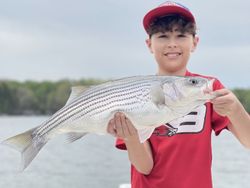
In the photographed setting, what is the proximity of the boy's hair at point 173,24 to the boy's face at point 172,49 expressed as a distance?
0.03 meters

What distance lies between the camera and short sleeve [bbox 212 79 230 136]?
11.6 ft

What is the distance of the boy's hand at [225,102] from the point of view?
309 centimetres

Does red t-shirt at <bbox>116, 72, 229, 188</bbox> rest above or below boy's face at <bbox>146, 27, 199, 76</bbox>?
below

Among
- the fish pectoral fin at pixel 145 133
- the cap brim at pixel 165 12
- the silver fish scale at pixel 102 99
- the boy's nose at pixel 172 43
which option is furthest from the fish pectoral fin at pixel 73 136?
the cap brim at pixel 165 12

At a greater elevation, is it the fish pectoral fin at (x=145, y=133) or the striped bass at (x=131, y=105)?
the striped bass at (x=131, y=105)

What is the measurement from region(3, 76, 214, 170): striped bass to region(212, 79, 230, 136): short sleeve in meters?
0.34

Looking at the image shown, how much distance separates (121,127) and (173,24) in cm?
89

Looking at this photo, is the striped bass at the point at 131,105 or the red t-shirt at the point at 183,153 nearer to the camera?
the striped bass at the point at 131,105

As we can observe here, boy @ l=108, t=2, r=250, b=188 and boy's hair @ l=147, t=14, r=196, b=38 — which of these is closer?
boy @ l=108, t=2, r=250, b=188

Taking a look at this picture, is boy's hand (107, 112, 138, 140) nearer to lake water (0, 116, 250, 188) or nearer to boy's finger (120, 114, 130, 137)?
boy's finger (120, 114, 130, 137)

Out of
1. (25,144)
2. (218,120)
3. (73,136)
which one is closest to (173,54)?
(218,120)

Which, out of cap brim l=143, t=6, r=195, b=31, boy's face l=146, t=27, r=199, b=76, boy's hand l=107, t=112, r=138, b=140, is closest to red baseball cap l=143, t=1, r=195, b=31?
cap brim l=143, t=6, r=195, b=31

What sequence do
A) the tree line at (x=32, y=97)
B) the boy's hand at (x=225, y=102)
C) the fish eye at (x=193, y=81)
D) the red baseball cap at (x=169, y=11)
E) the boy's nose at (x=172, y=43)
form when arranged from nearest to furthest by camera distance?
the boy's hand at (x=225, y=102)
the fish eye at (x=193, y=81)
the boy's nose at (x=172, y=43)
the red baseball cap at (x=169, y=11)
the tree line at (x=32, y=97)

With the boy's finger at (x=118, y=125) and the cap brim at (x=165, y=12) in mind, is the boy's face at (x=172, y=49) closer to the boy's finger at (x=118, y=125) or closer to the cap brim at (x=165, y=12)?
the cap brim at (x=165, y=12)
